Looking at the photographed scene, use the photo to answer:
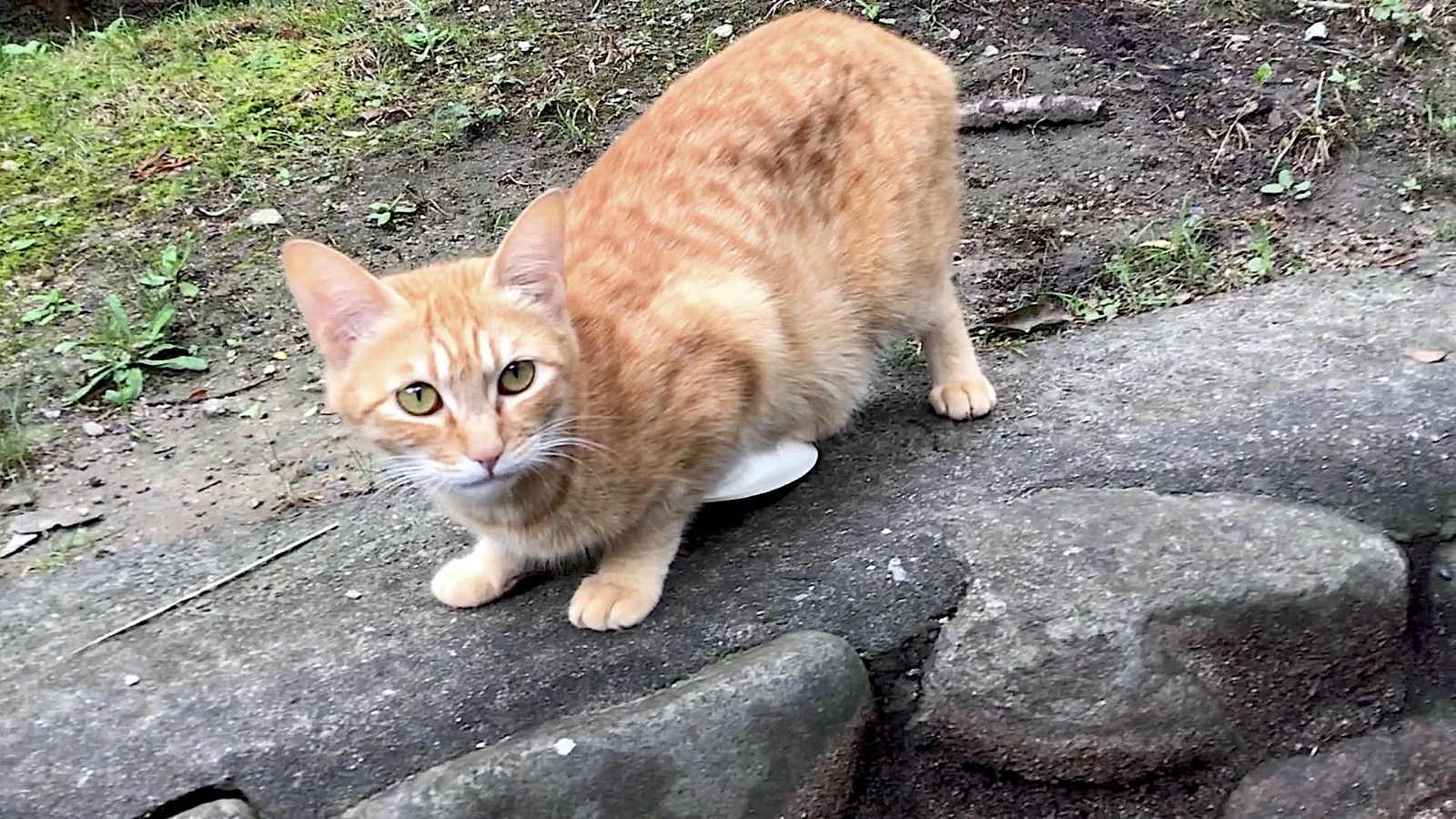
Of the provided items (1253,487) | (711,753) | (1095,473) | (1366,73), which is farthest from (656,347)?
(1366,73)

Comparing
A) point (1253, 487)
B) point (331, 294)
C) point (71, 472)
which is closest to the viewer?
point (331, 294)

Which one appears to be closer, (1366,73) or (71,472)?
(71,472)

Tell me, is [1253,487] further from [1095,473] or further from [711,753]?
[711,753]

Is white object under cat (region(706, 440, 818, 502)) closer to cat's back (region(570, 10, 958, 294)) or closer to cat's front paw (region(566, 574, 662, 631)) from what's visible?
cat's front paw (region(566, 574, 662, 631))

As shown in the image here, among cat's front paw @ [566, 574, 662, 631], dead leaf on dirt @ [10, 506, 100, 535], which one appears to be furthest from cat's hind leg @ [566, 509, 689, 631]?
dead leaf on dirt @ [10, 506, 100, 535]

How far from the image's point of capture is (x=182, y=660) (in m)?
2.10

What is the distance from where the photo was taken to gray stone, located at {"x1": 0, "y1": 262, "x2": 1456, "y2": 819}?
193cm

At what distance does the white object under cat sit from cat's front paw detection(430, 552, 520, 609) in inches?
15.5

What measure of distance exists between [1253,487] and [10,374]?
2.89 metres

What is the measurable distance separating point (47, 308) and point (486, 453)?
2252 millimetres

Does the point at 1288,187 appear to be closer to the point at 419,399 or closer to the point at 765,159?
the point at 765,159

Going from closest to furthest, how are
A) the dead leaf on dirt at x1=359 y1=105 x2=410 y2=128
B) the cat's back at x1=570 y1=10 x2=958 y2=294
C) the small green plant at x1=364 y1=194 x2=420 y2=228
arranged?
the cat's back at x1=570 y1=10 x2=958 y2=294 < the small green plant at x1=364 y1=194 x2=420 y2=228 < the dead leaf on dirt at x1=359 y1=105 x2=410 y2=128

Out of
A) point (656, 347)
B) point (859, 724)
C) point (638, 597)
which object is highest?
point (656, 347)

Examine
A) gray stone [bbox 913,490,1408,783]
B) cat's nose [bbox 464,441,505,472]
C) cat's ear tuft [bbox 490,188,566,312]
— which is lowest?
gray stone [bbox 913,490,1408,783]
